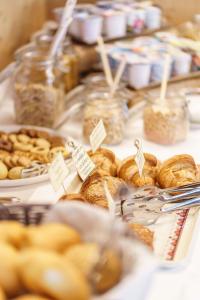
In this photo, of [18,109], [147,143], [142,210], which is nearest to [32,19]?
[18,109]

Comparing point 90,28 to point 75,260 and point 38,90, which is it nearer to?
point 38,90

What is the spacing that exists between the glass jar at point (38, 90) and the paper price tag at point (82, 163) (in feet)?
1.56

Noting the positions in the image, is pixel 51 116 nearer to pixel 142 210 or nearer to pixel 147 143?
pixel 147 143

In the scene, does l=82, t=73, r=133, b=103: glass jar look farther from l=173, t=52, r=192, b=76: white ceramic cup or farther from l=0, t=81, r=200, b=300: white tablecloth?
l=173, t=52, r=192, b=76: white ceramic cup

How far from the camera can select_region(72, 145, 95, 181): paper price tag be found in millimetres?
1196

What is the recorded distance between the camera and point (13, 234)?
69 cm

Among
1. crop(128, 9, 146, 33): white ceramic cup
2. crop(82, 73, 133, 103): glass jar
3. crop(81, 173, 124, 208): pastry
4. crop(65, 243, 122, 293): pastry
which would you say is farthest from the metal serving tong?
crop(128, 9, 146, 33): white ceramic cup

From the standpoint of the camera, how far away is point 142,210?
114 centimetres

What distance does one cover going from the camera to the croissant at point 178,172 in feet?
4.11

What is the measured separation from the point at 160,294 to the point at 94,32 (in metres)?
1.31

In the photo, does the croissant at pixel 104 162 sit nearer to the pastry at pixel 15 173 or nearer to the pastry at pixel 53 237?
the pastry at pixel 15 173

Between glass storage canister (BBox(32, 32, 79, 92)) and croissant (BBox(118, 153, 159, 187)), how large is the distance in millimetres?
673

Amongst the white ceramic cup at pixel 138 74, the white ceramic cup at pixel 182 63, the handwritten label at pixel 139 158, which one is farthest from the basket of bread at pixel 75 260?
the white ceramic cup at pixel 182 63

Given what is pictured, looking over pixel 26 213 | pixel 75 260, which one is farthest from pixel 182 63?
pixel 75 260
